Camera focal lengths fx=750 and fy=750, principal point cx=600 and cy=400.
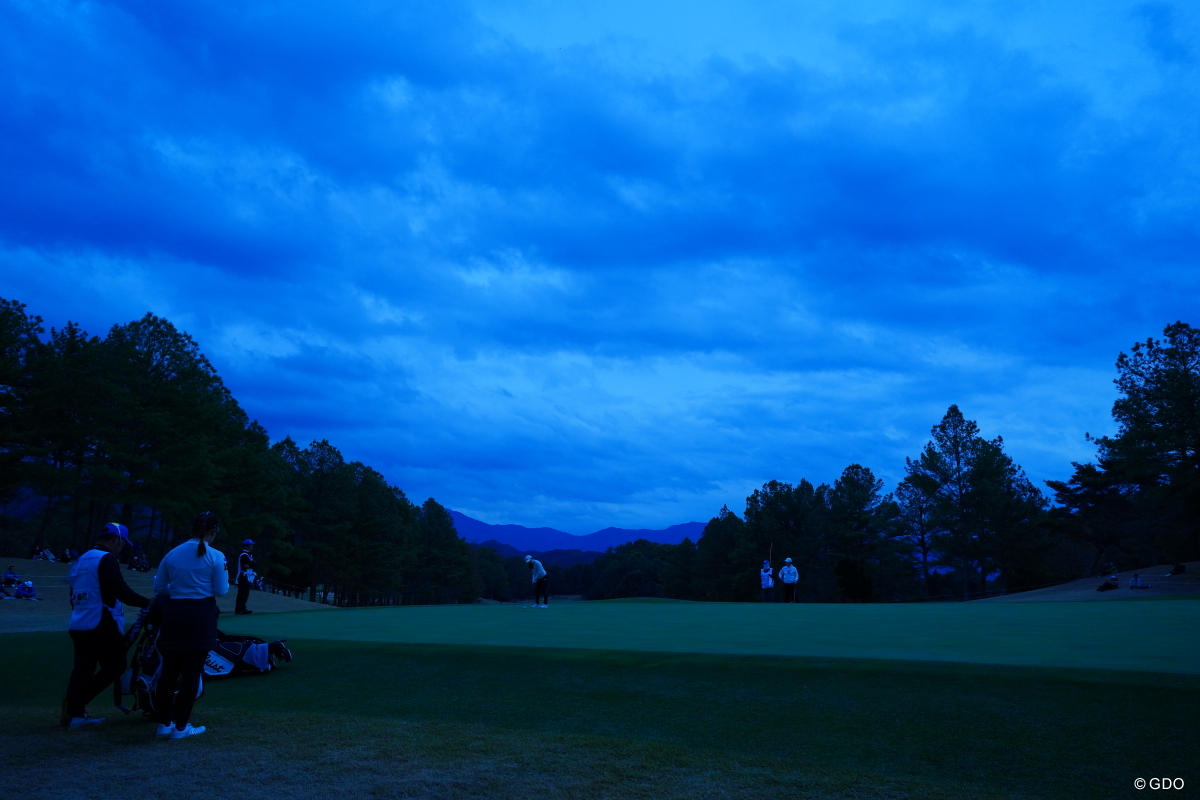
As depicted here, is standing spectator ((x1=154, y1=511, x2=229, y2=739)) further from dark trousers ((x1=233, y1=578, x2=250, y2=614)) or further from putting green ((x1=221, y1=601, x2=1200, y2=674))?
dark trousers ((x1=233, y1=578, x2=250, y2=614))

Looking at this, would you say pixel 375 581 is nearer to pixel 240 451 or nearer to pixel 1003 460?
pixel 240 451

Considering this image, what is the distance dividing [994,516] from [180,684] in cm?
6727

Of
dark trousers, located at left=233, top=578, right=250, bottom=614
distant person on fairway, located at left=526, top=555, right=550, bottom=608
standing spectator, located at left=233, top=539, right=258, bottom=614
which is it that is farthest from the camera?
distant person on fairway, located at left=526, top=555, right=550, bottom=608

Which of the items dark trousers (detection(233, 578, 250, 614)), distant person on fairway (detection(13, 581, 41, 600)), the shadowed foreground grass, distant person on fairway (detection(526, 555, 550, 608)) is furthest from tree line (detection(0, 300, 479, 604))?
the shadowed foreground grass

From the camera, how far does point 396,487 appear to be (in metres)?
106

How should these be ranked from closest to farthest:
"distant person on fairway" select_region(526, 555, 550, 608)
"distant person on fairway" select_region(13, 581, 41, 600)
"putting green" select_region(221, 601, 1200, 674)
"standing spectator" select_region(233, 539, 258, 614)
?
"putting green" select_region(221, 601, 1200, 674)
"standing spectator" select_region(233, 539, 258, 614)
"distant person on fairway" select_region(526, 555, 550, 608)
"distant person on fairway" select_region(13, 581, 41, 600)

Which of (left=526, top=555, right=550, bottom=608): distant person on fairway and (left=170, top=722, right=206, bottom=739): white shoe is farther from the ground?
(left=526, top=555, right=550, bottom=608): distant person on fairway

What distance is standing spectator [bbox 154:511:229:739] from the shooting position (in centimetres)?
801

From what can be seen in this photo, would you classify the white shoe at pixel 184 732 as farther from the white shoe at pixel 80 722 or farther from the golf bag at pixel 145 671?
the white shoe at pixel 80 722

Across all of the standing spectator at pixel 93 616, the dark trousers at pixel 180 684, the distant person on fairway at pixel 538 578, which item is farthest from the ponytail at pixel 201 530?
the distant person on fairway at pixel 538 578

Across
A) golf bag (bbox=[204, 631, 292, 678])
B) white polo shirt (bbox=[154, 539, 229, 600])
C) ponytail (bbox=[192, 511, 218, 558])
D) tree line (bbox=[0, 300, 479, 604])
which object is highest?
tree line (bbox=[0, 300, 479, 604])

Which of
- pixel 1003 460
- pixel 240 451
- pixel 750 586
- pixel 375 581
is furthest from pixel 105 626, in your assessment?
pixel 750 586

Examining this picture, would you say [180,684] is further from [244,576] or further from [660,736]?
[244,576]

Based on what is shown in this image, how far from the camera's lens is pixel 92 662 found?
9.00 m
